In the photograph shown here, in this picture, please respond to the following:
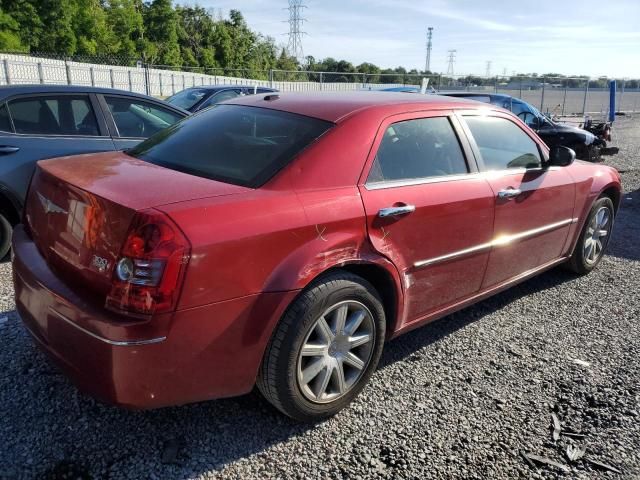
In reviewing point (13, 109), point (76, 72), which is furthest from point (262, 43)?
point (13, 109)

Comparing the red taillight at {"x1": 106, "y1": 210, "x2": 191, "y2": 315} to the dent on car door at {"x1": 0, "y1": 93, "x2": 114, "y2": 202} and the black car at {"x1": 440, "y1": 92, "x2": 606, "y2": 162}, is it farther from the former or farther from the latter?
the black car at {"x1": 440, "y1": 92, "x2": 606, "y2": 162}

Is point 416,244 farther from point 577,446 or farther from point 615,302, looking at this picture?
point 615,302

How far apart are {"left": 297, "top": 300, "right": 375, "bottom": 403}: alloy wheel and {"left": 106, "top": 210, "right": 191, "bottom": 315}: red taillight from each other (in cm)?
73

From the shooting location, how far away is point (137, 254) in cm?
212

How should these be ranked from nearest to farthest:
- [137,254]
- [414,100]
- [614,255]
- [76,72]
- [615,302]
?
[137,254]
[414,100]
[615,302]
[614,255]
[76,72]

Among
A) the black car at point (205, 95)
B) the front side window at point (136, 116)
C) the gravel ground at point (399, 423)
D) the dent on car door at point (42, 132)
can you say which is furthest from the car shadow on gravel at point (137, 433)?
the black car at point (205, 95)

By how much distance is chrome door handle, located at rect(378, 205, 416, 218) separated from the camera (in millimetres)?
2795

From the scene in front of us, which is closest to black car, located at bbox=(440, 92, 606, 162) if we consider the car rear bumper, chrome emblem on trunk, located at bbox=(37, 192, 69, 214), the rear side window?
the rear side window

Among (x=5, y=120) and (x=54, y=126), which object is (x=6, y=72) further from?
(x=5, y=120)

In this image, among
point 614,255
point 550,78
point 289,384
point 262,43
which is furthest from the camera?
point 262,43

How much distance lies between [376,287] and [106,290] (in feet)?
4.63

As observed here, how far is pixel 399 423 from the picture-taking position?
2783 mm

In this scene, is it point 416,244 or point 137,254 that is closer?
point 137,254

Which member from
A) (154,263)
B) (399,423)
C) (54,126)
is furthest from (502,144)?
(54,126)
